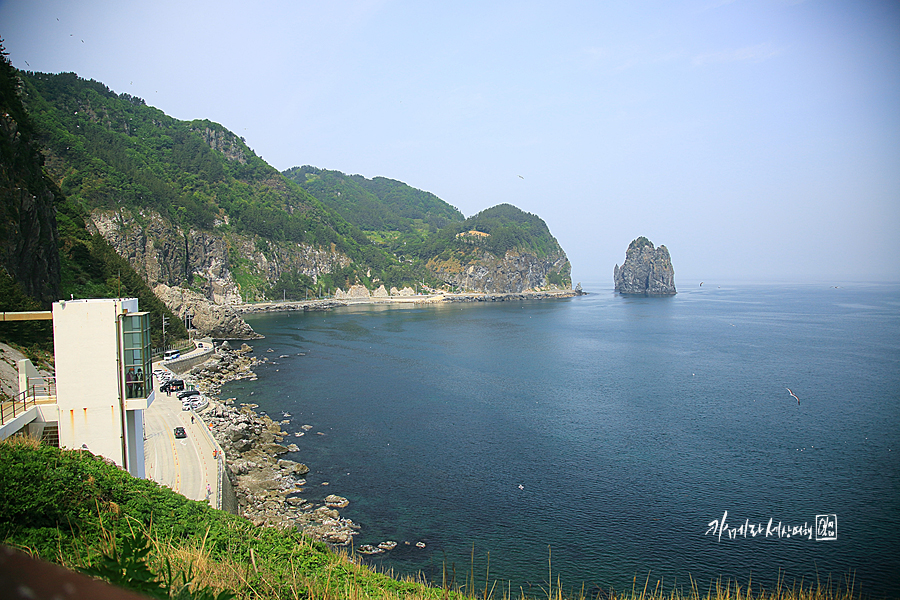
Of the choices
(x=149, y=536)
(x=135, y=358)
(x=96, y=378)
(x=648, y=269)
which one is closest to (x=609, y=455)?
(x=135, y=358)

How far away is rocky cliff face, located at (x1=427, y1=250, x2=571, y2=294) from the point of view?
144 metres

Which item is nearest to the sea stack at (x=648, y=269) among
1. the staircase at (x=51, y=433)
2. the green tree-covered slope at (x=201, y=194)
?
the green tree-covered slope at (x=201, y=194)

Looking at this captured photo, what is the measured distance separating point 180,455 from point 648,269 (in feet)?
472

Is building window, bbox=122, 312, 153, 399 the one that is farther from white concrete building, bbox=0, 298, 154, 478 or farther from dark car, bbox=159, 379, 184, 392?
dark car, bbox=159, 379, 184, 392

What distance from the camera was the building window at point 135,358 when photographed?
480 inches

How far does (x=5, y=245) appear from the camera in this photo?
26.0m

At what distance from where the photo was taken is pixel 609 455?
24.2 metres

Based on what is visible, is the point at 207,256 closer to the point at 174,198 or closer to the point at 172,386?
the point at 174,198

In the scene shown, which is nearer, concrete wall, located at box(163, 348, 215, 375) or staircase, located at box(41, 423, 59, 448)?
staircase, located at box(41, 423, 59, 448)

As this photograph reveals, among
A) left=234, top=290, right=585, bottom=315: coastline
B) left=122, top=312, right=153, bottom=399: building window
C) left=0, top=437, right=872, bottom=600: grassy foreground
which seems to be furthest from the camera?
left=234, top=290, right=585, bottom=315: coastline

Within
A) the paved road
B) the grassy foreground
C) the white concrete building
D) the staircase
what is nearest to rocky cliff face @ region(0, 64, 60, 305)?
the paved road

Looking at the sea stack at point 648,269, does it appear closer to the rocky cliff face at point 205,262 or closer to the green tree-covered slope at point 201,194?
the green tree-covered slope at point 201,194

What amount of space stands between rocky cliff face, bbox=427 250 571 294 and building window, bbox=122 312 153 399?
131m

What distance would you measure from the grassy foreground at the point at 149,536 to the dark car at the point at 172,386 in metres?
22.6
